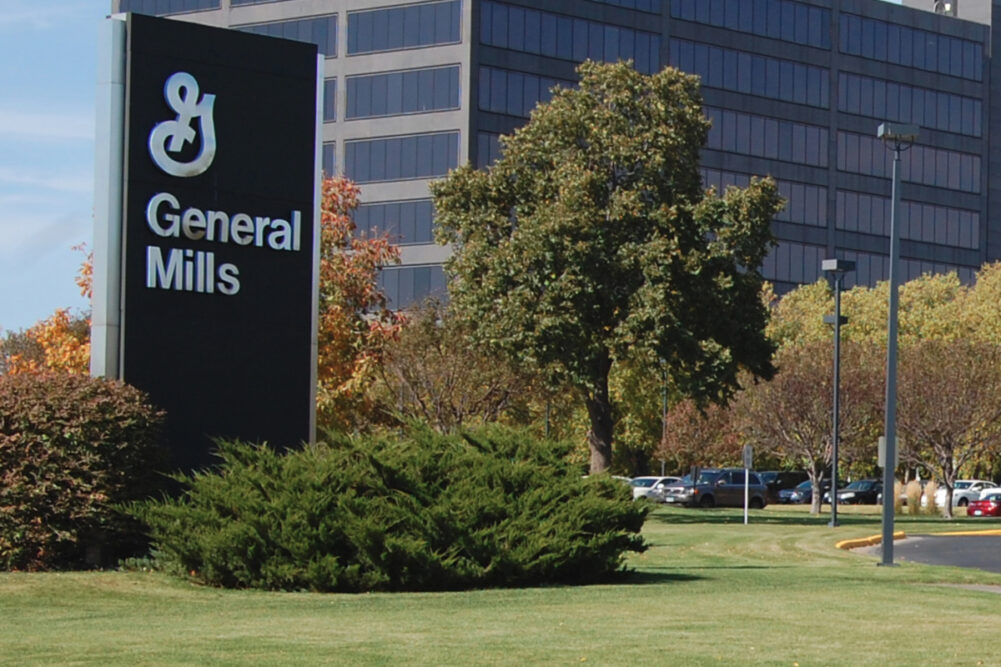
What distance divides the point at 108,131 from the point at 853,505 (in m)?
54.4

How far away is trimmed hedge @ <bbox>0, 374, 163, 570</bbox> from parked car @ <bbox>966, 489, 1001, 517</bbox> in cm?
4311

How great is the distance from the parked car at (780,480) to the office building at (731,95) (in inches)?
774

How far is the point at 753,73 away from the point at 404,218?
81.1 ft

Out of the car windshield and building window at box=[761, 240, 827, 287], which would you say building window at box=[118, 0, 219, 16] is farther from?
the car windshield

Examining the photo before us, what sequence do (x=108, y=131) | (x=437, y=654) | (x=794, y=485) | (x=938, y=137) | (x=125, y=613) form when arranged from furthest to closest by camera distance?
(x=938, y=137)
(x=794, y=485)
(x=108, y=131)
(x=125, y=613)
(x=437, y=654)

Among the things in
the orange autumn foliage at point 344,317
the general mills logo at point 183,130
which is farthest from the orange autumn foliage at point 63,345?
the general mills logo at point 183,130

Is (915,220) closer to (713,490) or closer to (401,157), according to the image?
(401,157)

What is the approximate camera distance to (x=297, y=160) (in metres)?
24.1

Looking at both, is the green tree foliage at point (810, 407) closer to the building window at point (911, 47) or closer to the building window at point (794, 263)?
the building window at point (794, 263)

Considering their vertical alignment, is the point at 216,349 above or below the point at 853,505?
above

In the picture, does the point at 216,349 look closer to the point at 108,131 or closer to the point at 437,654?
the point at 108,131

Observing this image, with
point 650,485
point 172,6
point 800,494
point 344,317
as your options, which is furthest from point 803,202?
point 344,317

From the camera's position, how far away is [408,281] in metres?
84.1

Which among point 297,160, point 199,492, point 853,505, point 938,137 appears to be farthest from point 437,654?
point 938,137
